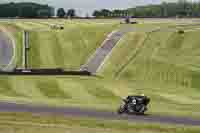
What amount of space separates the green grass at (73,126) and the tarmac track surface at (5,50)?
61491 millimetres

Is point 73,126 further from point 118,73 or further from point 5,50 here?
point 5,50

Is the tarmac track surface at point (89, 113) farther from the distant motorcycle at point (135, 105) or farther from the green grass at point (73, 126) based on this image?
the green grass at point (73, 126)

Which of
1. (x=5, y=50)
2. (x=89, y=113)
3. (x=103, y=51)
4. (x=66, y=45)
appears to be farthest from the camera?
(x=66, y=45)

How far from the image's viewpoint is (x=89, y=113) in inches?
1740

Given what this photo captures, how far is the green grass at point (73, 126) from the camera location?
3394 cm

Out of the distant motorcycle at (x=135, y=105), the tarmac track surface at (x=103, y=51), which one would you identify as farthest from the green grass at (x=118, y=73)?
the distant motorcycle at (x=135, y=105)

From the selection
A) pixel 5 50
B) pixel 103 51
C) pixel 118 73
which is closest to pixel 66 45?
pixel 103 51

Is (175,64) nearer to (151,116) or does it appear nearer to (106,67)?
(106,67)

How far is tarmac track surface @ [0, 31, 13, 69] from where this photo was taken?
10388 centimetres

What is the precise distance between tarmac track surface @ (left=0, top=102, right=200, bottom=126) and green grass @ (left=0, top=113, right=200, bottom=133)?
2649 mm

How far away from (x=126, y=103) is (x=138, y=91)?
29.6m

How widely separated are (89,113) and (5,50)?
72.9m

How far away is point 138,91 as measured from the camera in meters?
73.4

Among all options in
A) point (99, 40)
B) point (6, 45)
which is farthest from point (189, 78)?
point (6, 45)
